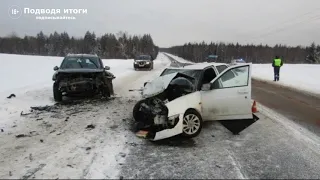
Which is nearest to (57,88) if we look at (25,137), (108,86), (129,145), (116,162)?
(108,86)

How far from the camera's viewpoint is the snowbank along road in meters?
4.86

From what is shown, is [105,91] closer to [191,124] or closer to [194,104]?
[194,104]

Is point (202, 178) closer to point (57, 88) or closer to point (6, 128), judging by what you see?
point (6, 128)

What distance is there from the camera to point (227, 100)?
7.27m

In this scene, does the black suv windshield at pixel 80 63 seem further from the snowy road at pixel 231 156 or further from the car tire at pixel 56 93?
the snowy road at pixel 231 156

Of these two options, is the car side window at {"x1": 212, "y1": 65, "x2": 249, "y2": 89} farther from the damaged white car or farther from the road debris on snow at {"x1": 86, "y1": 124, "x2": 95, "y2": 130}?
the road debris on snow at {"x1": 86, "y1": 124, "x2": 95, "y2": 130}

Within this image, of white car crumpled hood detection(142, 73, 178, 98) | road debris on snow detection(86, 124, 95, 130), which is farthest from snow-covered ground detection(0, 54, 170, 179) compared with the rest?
white car crumpled hood detection(142, 73, 178, 98)

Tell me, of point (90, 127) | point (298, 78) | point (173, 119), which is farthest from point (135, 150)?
point (298, 78)

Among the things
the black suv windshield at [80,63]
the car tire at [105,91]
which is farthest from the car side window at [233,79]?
the black suv windshield at [80,63]

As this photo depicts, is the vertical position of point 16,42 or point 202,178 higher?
point 16,42

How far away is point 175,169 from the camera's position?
5.00 m

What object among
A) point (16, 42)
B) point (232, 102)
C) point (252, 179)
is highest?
point (16, 42)

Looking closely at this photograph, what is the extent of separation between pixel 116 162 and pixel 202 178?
1.43 meters

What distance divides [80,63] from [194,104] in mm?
6762
